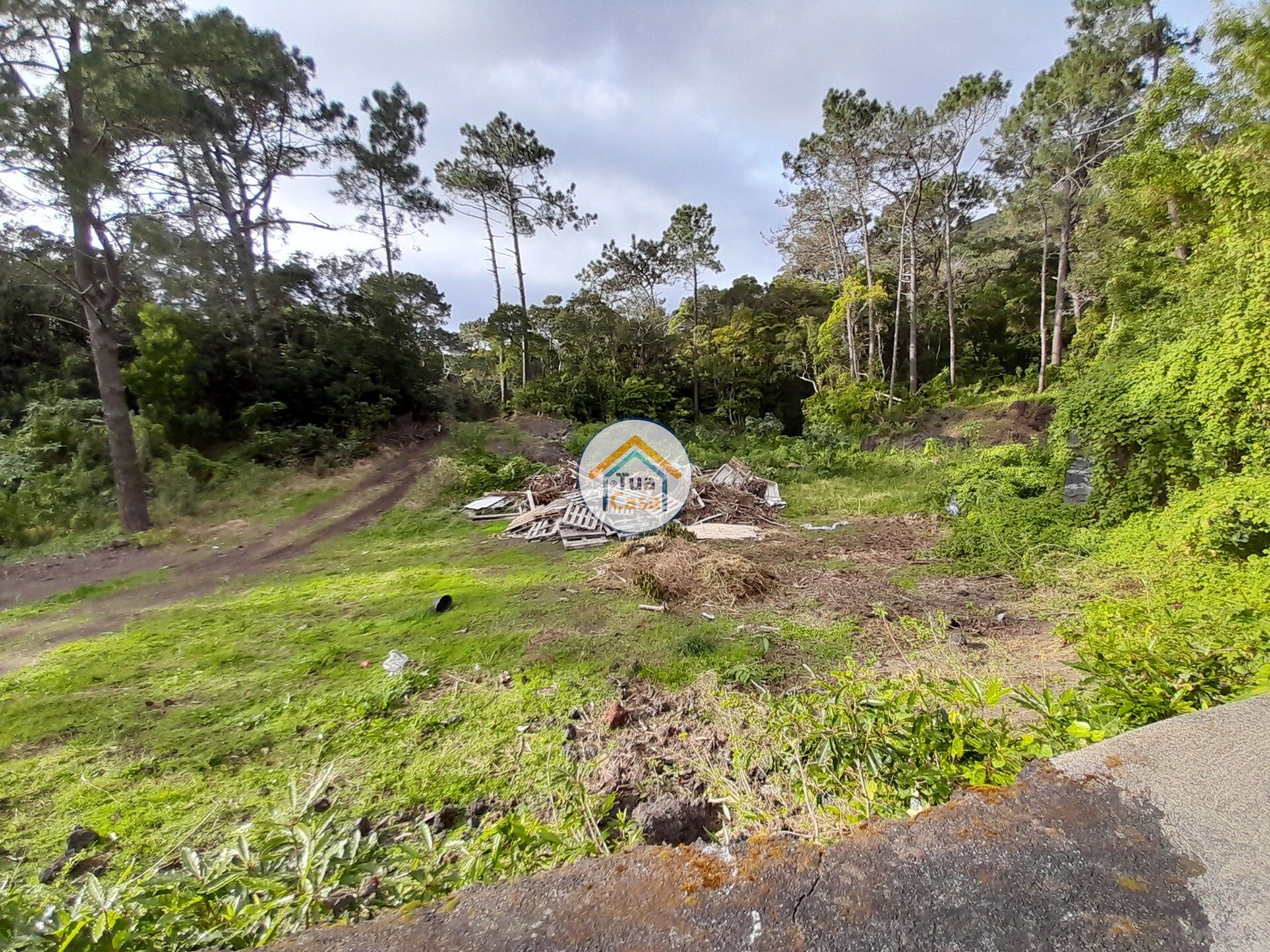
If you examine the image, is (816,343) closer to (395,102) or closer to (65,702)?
(395,102)

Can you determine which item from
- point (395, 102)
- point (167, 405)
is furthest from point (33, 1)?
point (395, 102)

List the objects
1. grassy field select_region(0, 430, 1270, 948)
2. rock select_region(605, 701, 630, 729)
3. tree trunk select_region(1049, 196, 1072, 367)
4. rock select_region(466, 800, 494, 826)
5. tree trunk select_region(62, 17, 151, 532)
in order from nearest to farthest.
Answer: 1. grassy field select_region(0, 430, 1270, 948)
2. rock select_region(466, 800, 494, 826)
3. rock select_region(605, 701, 630, 729)
4. tree trunk select_region(62, 17, 151, 532)
5. tree trunk select_region(1049, 196, 1072, 367)

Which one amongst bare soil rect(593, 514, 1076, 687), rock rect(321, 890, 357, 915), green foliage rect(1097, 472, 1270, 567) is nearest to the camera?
rock rect(321, 890, 357, 915)

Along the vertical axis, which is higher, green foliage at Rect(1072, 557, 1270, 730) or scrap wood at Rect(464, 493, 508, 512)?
green foliage at Rect(1072, 557, 1270, 730)

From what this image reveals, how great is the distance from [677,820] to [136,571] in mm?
8456

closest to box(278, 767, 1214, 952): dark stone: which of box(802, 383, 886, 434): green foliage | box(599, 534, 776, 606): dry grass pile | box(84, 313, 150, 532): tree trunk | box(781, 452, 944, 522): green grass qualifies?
box(599, 534, 776, 606): dry grass pile

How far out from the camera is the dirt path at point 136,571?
5240 mm

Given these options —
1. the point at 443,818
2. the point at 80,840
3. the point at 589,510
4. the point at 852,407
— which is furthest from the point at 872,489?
the point at 80,840

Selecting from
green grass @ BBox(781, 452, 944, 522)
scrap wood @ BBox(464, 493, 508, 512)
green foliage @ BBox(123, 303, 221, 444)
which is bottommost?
green grass @ BBox(781, 452, 944, 522)

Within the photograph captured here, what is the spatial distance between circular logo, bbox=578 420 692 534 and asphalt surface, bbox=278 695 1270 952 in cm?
731

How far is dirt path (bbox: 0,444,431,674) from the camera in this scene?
206 inches

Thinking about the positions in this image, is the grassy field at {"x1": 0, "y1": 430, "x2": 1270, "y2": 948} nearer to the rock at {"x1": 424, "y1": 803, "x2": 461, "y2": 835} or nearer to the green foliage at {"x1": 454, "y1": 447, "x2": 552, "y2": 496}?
the rock at {"x1": 424, "y1": 803, "x2": 461, "y2": 835}

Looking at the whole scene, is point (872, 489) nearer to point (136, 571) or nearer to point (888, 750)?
point (888, 750)

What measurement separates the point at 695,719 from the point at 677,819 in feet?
3.41
